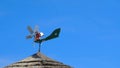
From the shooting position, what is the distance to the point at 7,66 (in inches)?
A: 1103

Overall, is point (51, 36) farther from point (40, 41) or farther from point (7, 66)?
point (7, 66)

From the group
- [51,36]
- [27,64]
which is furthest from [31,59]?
[51,36]

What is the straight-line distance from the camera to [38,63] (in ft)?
88.4

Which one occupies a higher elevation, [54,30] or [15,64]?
[54,30]

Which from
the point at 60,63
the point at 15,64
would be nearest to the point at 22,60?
the point at 15,64

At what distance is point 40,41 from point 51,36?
833mm

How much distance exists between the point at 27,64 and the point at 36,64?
0.68 metres

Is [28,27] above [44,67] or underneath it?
above

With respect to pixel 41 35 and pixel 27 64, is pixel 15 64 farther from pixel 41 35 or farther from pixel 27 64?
pixel 41 35

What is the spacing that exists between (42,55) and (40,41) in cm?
117

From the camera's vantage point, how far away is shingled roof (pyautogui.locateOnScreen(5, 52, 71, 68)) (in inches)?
1063

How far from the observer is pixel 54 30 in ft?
93.3

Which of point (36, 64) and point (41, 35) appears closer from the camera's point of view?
point (36, 64)

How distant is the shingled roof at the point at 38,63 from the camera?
1063 inches
